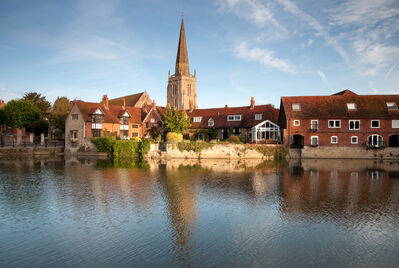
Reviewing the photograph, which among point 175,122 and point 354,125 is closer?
point 354,125

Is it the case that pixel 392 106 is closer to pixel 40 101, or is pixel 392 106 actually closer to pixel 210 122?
pixel 210 122

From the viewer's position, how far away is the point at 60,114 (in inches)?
2299

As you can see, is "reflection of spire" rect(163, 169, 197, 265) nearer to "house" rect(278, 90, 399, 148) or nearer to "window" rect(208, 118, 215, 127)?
"house" rect(278, 90, 399, 148)

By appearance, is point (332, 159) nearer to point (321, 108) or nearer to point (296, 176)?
point (321, 108)

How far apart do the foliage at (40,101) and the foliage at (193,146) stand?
131ft

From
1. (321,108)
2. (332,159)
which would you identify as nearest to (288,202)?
(332,159)

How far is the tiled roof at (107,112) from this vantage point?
166ft

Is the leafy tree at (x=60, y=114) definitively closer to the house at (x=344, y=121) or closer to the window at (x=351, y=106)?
the house at (x=344, y=121)

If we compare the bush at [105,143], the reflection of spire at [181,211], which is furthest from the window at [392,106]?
the bush at [105,143]

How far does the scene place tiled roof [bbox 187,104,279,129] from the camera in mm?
50875

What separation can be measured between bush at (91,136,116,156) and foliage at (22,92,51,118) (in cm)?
2618

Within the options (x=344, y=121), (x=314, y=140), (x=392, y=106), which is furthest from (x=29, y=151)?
(x=392, y=106)

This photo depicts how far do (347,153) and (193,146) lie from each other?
72.5ft

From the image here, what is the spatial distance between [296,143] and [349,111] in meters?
9.07
